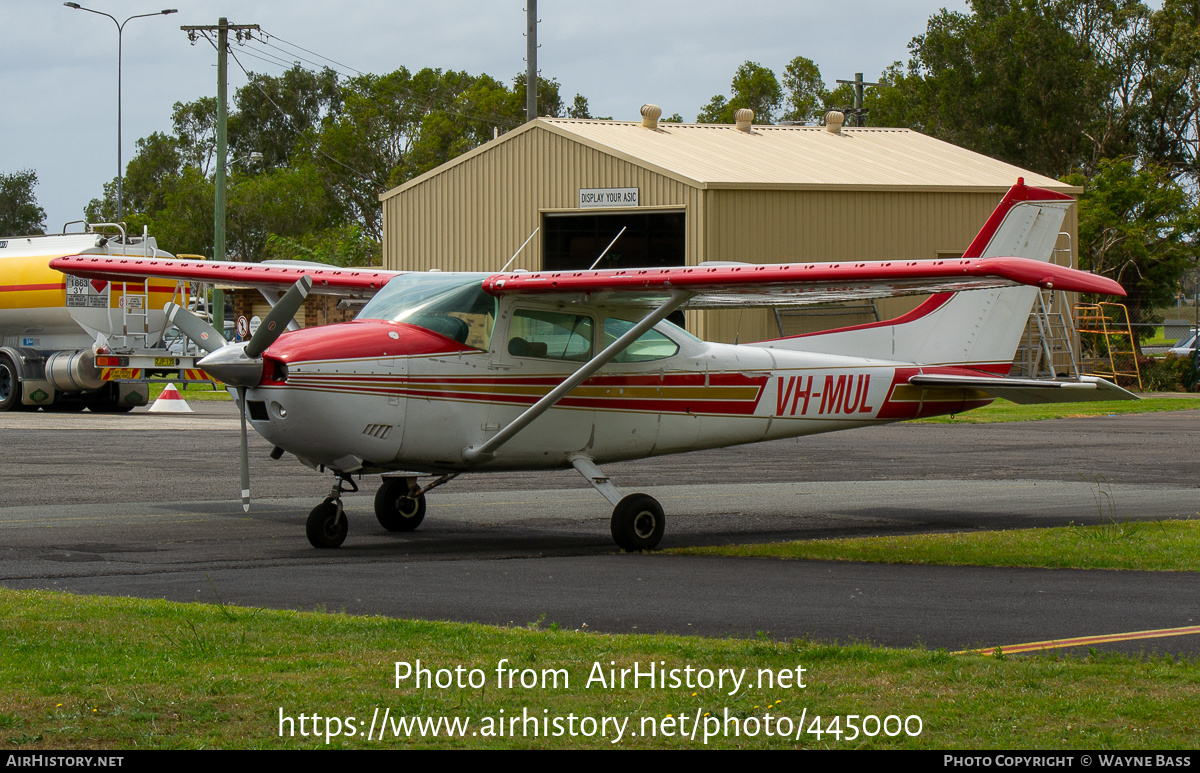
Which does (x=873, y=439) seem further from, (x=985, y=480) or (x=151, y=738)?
(x=151, y=738)

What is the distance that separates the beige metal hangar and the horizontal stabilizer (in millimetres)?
14570

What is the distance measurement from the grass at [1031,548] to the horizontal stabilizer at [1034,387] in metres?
1.30

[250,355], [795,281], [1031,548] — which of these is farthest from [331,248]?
[1031,548]

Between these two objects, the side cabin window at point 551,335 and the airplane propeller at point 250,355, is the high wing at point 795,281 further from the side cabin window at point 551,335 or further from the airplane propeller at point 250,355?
the airplane propeller at point 250,355

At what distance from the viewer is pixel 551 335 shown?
1271 cm

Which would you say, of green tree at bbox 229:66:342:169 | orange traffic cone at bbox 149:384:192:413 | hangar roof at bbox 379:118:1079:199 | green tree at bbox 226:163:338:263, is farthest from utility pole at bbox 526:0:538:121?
green tree at bbox 229:66:342:169

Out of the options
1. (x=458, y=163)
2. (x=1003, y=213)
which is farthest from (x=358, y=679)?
(x=458, y=163)

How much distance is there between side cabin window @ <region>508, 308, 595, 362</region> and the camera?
1254cm

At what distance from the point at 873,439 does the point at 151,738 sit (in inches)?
841

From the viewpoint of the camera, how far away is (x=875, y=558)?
11320mm

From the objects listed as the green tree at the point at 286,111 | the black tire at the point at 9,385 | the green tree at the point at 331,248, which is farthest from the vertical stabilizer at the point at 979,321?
the green tree at the point at 286,111

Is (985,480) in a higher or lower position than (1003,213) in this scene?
lower

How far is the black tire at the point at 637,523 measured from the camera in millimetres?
11930

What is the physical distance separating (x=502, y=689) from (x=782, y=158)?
30883 millimetres
